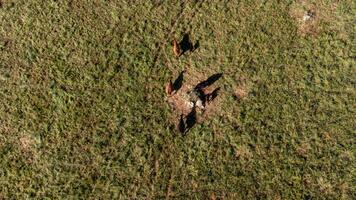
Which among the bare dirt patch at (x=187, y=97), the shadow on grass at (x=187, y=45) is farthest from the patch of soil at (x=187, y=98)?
the shadow on grass at (x=187, y=45)

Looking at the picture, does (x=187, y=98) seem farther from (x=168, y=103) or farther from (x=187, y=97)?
(x=168, y=103)

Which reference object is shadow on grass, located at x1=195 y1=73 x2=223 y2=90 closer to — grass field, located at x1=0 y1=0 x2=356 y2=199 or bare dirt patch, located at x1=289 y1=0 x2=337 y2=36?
grass field, located at x1=0 y1=0 x2=356 y2=199

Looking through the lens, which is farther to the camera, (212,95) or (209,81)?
(209,81)

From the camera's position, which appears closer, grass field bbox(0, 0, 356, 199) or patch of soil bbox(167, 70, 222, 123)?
grass field bbox(0, 0, 356, 199)

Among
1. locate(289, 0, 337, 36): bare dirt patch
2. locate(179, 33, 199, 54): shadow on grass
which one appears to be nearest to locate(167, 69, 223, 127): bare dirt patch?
locate(179, 33, 199, 54): shadow on grass

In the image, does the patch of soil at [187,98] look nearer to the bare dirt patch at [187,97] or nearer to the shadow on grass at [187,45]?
A: the bare dirt patch at [187,97]

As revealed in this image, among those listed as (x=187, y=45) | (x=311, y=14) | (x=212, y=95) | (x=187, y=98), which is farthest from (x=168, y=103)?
(x=311, y=14)

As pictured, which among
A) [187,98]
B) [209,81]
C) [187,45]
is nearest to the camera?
[187,98]

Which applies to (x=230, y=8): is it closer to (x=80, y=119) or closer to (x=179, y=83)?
(x=179, y=83)
